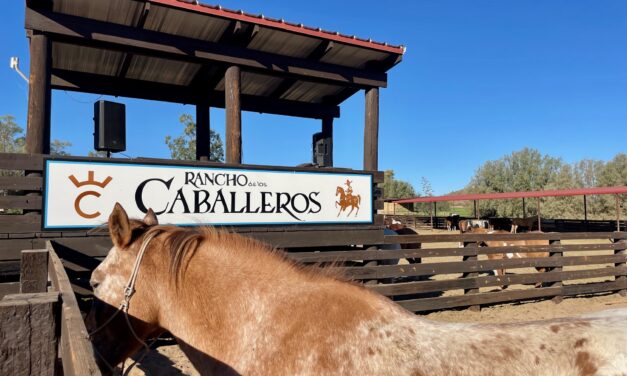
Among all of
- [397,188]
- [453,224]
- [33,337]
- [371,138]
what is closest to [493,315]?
[371,138]

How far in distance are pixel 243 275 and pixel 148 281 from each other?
50 cm

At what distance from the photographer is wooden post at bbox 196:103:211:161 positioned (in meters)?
7.73

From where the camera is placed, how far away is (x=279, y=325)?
192cm

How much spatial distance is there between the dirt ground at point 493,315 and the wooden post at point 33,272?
75.5 inches

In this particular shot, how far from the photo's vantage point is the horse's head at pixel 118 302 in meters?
2.04

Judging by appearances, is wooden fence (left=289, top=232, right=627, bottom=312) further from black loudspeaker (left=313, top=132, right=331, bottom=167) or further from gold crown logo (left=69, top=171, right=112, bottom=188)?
gold crown logo (left=69, top=171, right=112, bottom=188)

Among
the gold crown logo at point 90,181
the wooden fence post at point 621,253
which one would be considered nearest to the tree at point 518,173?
the wooden fence post at point 621,253

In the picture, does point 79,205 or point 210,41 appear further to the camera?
point 210,41

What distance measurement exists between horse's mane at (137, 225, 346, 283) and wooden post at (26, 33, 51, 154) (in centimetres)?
322

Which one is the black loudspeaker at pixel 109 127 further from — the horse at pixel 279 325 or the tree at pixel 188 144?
the tree at pixel 188 144

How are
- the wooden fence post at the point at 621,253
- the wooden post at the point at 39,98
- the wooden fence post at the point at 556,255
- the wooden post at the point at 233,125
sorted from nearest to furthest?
1. the wooden post at the point at 39,98
2. the wooden post at the point at 233,125
3. the wooden fence post at the point at 556,255
4. the wooden fence post at the point at 621,253

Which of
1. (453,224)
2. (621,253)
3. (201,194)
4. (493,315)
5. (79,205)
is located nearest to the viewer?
(79,205)

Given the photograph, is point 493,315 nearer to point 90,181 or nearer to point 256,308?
point 256,308

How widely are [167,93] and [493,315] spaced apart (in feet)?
24.5
